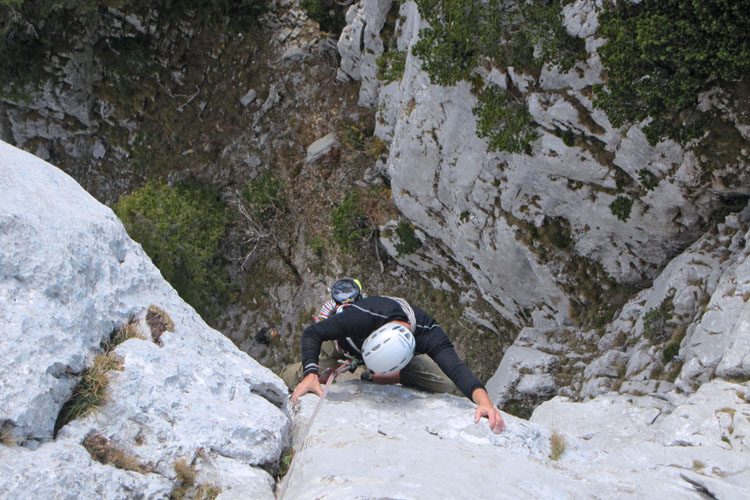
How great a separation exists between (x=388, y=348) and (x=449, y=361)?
3.20 ft

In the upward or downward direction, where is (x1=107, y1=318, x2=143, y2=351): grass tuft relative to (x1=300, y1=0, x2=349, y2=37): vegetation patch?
downward

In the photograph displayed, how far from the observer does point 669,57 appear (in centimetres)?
1026

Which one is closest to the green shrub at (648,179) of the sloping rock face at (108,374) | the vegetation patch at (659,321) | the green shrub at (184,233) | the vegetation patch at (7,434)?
the vegetation patch at (659,321)

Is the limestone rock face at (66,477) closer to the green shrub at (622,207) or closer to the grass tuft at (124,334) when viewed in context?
the grass tuft at (124,334)

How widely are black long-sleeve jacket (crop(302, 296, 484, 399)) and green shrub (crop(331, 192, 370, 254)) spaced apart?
38.1 feet

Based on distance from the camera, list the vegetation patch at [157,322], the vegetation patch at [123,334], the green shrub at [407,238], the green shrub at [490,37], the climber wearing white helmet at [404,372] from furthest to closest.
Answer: the green shrub at [407,238] < the green shrub at [490,37] < the climber wearing white helmet at [404,372] < the vegetation patch at [157,322] < the vegetation patch at [123,334]

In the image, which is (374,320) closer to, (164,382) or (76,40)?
(164,382)

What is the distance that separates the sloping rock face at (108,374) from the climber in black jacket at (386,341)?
98 centimetres

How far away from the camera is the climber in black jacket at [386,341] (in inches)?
315

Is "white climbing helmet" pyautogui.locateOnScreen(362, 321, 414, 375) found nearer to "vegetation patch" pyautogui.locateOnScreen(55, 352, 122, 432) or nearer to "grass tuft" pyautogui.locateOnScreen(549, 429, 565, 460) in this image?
"grass tuft" pyautogui.locateOnScreen(549, 429, 565, 460)

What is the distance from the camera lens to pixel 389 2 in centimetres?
1830

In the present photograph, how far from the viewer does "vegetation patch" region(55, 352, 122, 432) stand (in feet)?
19.1

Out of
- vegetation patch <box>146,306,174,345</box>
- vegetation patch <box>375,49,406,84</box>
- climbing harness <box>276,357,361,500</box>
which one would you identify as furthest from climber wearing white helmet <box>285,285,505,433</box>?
vegetation patch <box>375,49,406,84</box>

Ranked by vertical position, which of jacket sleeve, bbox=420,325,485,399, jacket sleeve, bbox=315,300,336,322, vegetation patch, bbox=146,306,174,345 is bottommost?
vegetation patch, bbox=146,306,174,345
